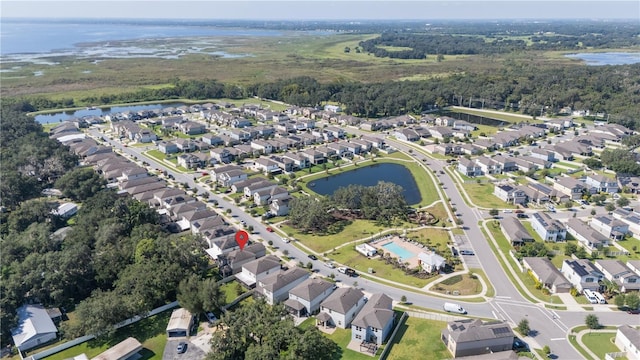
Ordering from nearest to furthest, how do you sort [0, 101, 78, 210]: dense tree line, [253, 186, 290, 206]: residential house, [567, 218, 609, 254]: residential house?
[567, 218, 609, 254]: residential house, [0, 101, 78, 210]: dense tree line, [253, 186, 290, 206]: residential house

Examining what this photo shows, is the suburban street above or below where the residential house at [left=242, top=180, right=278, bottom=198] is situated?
below

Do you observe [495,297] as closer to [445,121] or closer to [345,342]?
[345,342]

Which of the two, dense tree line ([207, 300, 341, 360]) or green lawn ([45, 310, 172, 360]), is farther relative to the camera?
green lawn ([45, 310, 172, 360])

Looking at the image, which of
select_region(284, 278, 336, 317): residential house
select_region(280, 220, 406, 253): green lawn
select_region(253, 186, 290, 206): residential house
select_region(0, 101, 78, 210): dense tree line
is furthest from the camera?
select_region(253, 186, 290, 206): residential house

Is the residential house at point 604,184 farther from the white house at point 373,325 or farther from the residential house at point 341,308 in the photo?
the residential house at point 341,308

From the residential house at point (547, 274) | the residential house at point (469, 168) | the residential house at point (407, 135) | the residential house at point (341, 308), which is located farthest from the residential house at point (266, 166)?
the residential house at point (547, 274)

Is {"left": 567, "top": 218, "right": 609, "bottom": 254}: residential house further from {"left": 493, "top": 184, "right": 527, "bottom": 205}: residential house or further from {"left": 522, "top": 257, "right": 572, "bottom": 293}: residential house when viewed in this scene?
{"left": 522, "top": 257, "right": 572, "bottom": 293}: residential house

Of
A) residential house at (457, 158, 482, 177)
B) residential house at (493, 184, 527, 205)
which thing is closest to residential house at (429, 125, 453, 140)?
residential house at (457, 158, 482, 177)
